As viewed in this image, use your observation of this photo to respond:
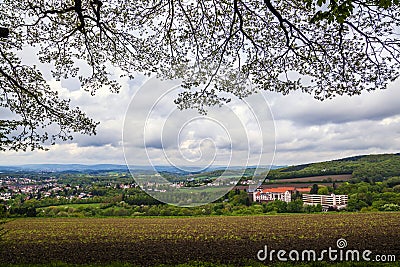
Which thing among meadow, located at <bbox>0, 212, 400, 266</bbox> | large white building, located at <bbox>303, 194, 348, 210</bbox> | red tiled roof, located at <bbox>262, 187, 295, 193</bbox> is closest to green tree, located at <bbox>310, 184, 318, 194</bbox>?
large white building, located at <bbox>303, 194, 348, 210</bbox>

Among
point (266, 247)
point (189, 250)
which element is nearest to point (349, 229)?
point (266, 247)

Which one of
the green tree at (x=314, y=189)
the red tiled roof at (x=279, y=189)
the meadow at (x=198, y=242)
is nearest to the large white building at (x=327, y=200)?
the green tree at (x=314, y=189)

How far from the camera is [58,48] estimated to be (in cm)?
906

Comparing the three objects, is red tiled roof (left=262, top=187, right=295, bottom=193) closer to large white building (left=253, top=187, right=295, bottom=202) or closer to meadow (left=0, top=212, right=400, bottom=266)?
large white building (left=253, top=187, right=295, bottom=202)

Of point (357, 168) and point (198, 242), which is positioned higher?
point (357, 168)

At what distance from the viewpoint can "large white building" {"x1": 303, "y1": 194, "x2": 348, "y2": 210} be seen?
2989cm

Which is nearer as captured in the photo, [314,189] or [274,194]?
[314,189]

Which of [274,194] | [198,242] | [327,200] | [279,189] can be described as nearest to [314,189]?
[327,200]

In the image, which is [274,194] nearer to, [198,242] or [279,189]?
[279,189]

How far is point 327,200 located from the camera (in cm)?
3092

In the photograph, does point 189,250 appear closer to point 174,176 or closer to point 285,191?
point 174,176

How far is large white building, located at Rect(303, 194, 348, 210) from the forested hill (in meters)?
2.34

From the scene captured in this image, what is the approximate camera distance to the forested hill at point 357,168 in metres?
29.8

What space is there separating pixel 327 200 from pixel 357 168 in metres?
4.46
